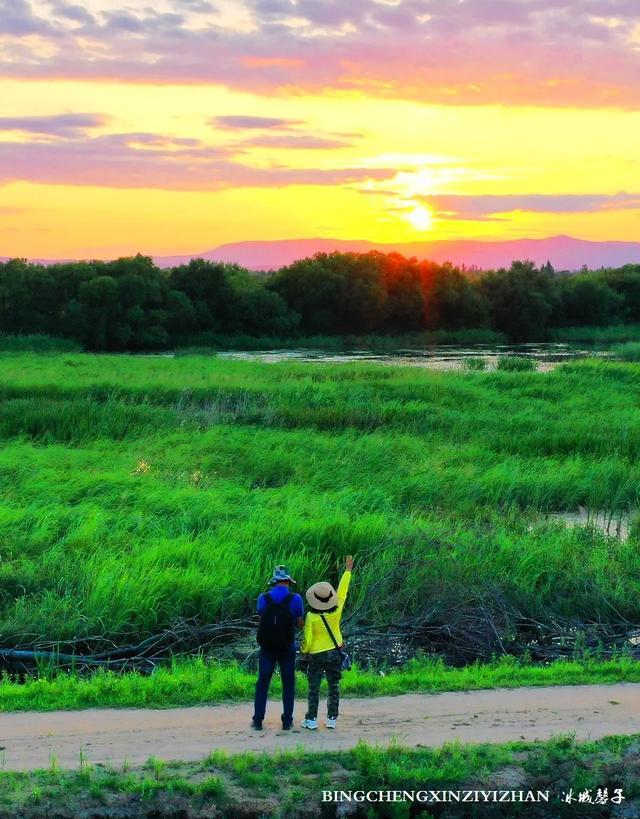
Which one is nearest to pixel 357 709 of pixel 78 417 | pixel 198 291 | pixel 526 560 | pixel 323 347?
pixel 526 560

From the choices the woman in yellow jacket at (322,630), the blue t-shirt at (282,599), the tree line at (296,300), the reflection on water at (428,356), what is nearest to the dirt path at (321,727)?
the woman in yellow jacket at (322,630)

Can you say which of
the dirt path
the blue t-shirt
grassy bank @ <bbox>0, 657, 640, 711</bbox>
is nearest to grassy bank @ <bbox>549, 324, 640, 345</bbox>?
grassy bank @ <bbox>0, 657, 640, 711</bbox>

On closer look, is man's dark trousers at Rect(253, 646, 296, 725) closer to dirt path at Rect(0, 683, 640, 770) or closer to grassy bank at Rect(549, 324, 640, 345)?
dirt path at Rect(0, 683, 640, 770)

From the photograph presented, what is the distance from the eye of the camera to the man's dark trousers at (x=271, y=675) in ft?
23.8

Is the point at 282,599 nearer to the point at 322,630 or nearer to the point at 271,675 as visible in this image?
the point at 322,630

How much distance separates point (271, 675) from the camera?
7.43 metres

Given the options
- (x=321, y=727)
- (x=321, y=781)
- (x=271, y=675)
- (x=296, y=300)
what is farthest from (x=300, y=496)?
(x=296, y=300)

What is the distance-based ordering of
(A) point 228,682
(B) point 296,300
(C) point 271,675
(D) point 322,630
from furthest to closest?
1. (B) point 296,300
2. (A) point 228,682
3. (C) point 271,675
4. (D) point 322,630

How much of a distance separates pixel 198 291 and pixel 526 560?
64924mm

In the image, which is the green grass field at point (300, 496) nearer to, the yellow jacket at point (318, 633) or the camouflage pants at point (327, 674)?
the camouflage pants at point (327, 674)

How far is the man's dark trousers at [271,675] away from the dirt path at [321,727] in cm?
17

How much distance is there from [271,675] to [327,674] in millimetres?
436

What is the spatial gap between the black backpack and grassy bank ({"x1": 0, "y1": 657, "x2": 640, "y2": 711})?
1.61 m

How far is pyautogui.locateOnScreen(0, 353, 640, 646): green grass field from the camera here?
11.8m
